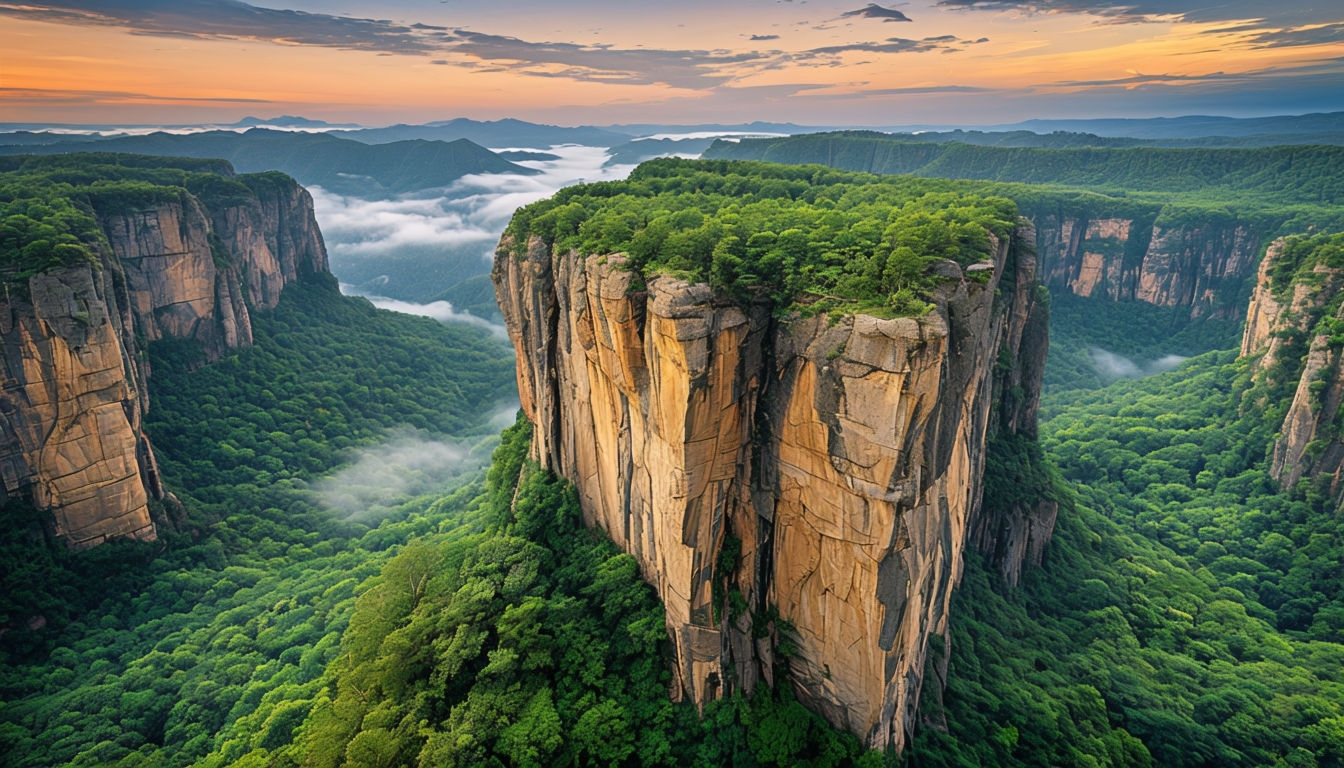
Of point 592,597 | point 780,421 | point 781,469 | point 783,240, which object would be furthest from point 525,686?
point 783,240

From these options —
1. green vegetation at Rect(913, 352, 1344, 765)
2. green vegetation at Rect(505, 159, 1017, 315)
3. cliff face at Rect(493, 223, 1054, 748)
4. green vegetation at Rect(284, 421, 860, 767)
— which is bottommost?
green vegetation at Rect(913, 352, 1344, 765)

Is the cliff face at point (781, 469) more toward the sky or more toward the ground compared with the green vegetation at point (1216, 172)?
more toward the ground

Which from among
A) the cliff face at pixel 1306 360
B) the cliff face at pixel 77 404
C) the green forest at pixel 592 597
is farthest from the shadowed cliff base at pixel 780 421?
the cliff face at pixel 1306 360

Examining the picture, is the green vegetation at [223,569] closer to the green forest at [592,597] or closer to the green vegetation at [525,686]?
the green forest at [592,597]

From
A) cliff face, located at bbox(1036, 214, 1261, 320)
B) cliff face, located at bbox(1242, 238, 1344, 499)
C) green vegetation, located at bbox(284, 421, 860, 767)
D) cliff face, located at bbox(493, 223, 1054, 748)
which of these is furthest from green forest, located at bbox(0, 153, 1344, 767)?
cliff face, located at bbox(1036, 214, 1261, 320)

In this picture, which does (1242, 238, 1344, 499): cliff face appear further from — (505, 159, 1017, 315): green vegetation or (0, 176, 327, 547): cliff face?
(0, 176, 327, 547): cliff face

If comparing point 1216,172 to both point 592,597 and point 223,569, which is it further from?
point 223,569
